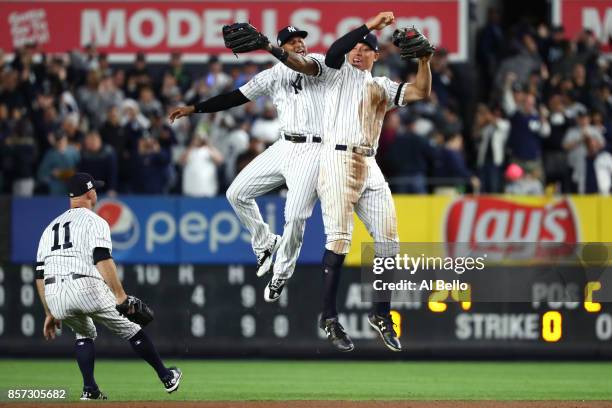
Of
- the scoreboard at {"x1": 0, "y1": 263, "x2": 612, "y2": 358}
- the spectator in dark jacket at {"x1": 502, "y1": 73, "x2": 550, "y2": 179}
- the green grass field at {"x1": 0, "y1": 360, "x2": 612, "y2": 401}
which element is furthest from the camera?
the spectator in dark jacket at {"x1": 502, "y1": 73, "x2": 550, "y2": 179}

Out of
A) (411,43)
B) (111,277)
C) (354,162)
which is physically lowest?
(111,277)

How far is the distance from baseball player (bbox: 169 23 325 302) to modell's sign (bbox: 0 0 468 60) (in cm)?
1158

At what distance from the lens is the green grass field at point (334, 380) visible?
15344 mm

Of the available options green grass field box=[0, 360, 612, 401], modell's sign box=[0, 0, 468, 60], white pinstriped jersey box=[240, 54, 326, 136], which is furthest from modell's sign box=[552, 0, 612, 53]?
white pinstriped jersey box=[240, 54, 326, 136]

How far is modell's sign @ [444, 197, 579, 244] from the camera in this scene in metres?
19.6

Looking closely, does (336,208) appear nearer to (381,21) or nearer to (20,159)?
(381,21)

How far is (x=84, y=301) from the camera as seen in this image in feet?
43.8

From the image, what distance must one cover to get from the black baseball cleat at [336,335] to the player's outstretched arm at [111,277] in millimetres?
2079

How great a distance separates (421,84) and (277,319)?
7673mm

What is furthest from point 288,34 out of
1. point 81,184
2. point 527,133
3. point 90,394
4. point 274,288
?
point 527,133

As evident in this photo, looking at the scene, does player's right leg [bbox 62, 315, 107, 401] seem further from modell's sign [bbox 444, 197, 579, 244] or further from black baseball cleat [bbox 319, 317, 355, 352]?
modell's sign [bbox 444, 197, 579, 244]

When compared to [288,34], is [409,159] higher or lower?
lower

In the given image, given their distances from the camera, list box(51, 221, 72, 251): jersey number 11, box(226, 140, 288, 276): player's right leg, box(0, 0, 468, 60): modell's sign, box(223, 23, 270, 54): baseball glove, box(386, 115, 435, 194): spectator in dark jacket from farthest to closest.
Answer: box(0, 0, 468, 60): modell's sign < box(386, 115, 435, 194): spectator in dark jacket < box(51, 221, 72, 251): jersey number 11 < box(226, 140, 288, 276): player's right leg < box(223, 23, 270, 54): baseball glove

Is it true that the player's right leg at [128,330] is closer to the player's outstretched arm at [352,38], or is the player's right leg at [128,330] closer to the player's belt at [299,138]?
the player's belt at [299,138]
